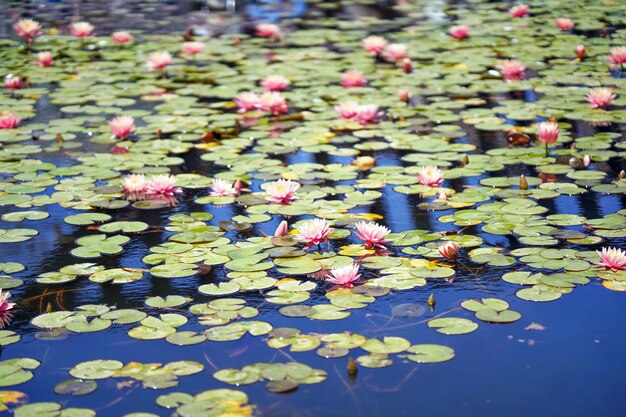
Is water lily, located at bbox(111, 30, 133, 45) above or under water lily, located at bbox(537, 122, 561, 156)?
above

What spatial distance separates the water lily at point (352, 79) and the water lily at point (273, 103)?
478 millimetres

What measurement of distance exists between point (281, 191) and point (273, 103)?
47.5 inches

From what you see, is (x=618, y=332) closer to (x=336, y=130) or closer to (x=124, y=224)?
(x=124, y=224)

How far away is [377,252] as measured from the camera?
2654 mm

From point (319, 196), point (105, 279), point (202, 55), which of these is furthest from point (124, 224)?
point (202, 55)

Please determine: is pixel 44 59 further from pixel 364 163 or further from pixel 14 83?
pixel 364 163

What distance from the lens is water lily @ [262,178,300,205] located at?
119 inches

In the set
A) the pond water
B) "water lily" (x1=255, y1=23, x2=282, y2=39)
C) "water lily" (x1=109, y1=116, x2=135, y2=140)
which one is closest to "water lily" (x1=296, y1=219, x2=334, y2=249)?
the pond water

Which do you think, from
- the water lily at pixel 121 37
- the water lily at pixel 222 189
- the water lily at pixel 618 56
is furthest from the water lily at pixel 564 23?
the water lily at pixel 222 189

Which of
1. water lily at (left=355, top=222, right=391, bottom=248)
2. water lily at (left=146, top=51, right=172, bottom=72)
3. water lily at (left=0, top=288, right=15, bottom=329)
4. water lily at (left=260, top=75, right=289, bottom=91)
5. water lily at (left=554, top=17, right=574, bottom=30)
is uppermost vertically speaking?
water lily at (left=554, top=17, right=574, bottom=30)

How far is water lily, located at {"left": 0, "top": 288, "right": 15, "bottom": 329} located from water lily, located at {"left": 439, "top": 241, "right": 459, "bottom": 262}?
43.9 inches

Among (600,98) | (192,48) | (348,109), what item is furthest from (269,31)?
(600,98)

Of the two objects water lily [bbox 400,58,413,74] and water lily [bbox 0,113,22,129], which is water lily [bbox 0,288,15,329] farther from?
water lily [bbox 400,58,413,74]

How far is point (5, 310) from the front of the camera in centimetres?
233
